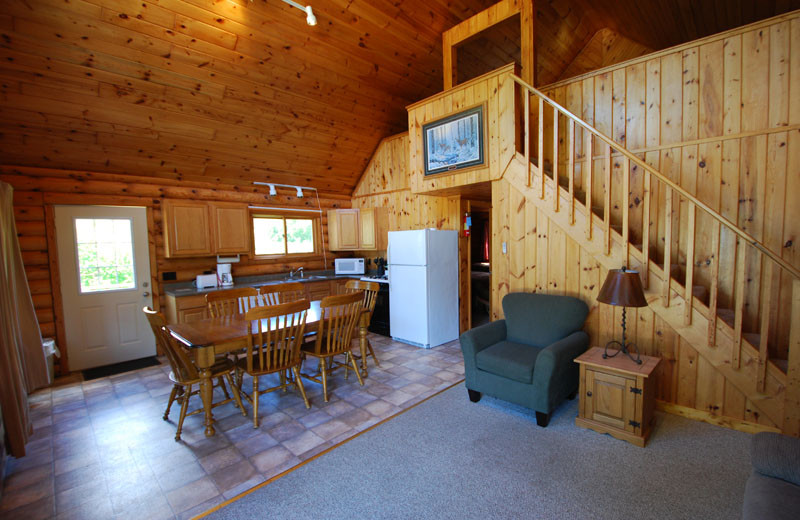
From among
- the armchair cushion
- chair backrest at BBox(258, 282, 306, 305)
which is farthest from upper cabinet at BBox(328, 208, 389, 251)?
the armchair cushion

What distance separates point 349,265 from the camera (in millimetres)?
6242

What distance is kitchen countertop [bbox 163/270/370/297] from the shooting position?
466 centimetres

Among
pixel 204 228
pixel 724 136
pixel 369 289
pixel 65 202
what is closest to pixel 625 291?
pixel 724 136

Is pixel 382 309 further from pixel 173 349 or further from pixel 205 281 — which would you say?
pixel 173 349

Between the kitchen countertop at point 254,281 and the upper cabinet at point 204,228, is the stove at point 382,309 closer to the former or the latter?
the kitchen countertop at point 254,281

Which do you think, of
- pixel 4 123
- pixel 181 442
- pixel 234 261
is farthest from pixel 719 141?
pixel 4 123

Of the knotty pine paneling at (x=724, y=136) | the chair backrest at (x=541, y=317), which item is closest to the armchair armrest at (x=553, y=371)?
the chair backrest at (x=541, y=317)

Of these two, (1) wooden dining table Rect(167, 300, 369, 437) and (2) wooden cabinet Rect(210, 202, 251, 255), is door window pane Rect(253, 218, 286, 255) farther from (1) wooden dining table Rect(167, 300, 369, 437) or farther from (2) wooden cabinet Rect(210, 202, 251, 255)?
(1) wooden dining table Rect(167, 300, 369, 437)

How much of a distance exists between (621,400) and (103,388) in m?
4.81

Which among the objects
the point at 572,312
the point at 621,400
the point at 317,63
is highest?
the point at 317,63

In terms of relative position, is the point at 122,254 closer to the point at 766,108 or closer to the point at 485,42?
the point at 485,42

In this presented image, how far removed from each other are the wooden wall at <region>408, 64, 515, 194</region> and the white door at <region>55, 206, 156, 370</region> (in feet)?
12.2

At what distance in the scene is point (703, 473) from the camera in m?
2.09

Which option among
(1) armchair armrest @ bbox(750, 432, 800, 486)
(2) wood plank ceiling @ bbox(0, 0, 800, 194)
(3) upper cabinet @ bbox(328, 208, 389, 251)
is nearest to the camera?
(1) armchair armrest @ bbox(750, 432, 800, 486)
